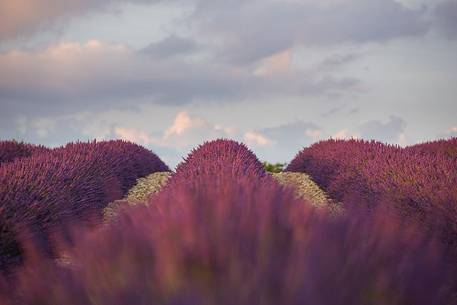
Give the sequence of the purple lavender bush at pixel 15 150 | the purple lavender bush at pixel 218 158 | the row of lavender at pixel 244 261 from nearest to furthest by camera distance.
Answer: the row of lavender at pixel 244 261
the purple lavender bush at pixel 218 158
the purple lavender bush at pixel 15 150

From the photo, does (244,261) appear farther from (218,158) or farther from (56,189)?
(218,158)

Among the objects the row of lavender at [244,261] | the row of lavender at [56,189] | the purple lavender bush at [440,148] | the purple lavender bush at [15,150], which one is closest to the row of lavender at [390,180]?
the purple lavender bush at [440,148]

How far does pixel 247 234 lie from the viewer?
2.88 m

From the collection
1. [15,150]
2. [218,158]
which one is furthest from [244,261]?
[15,150]

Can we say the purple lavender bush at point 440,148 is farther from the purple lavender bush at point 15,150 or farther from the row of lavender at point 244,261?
the row of lavender at point 244,261

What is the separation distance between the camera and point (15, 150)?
13852 millimetres

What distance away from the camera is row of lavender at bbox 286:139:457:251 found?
6.67m

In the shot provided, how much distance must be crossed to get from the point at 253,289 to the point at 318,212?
1.03 metres

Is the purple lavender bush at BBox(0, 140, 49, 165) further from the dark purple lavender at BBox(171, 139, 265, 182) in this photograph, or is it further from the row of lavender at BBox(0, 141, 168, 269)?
the dark purple lavender at BBox(171, 139, 265, 182)

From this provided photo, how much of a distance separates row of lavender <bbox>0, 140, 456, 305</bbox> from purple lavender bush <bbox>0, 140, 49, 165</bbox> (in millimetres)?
10650

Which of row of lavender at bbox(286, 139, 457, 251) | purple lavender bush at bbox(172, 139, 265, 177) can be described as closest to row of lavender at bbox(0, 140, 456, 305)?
row of lavender at bbox(286, 139, 457, 251)

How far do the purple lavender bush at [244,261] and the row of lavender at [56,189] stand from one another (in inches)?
80.1

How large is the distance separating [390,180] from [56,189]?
515 centimetres

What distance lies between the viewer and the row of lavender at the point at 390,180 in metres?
6.67
